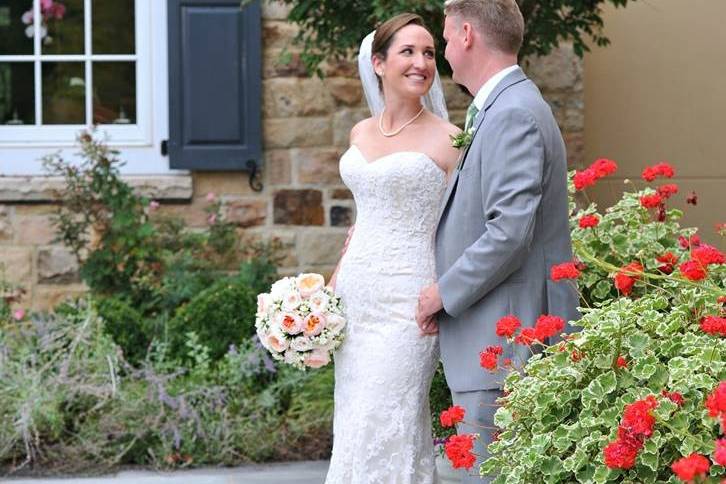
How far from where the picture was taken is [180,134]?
7340 mm

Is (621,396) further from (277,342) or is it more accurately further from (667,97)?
(667,97)

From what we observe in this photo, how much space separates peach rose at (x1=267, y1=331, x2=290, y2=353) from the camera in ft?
13.2

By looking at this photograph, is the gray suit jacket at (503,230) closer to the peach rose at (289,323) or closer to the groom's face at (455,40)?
the groom's face at (455,40)

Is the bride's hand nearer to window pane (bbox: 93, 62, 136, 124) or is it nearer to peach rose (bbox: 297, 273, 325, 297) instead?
peach rose (bbox: 297, 273, 325, 297)

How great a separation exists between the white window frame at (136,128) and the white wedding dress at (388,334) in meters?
3.56

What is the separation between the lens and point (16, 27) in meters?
7.58

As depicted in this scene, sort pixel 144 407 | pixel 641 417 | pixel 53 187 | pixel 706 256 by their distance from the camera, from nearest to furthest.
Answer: pixel 641 417
pixel 706 256
pixel 144 407
pixel 53 187

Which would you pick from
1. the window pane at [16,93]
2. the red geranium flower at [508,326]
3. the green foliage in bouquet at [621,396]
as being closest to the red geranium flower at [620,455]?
the green foliage in bouquet at [621,396]

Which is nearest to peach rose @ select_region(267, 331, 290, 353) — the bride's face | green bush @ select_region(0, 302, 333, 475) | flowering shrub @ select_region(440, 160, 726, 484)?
the bride's face

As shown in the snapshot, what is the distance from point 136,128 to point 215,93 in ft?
1.74

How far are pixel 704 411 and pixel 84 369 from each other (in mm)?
4076

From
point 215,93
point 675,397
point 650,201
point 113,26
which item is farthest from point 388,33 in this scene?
point 113,26

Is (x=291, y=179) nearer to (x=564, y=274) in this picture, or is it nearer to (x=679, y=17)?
(x=679, y=17)

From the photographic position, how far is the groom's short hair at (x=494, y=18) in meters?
3.55
